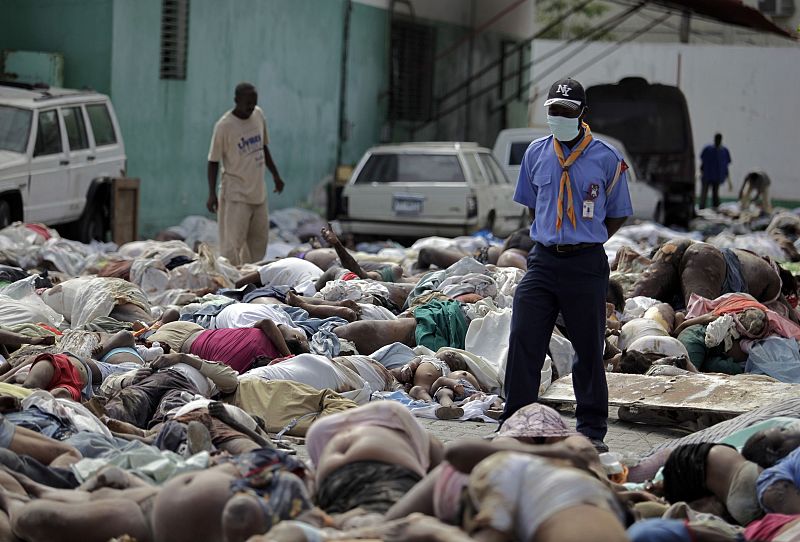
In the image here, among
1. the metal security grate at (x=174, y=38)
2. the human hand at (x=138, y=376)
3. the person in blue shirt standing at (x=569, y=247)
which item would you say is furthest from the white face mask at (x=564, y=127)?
the metal security grate at (x=174, y=38)

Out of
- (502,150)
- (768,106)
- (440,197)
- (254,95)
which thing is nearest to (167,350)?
(254,95)

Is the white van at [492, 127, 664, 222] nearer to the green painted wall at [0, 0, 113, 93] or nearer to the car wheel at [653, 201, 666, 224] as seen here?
the car wheel at [653, 201, 666, 224]

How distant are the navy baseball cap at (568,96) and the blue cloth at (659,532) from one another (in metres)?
2.94

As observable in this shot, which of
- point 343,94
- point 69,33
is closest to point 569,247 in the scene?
point 69,33

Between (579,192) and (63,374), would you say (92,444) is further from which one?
(579,192)

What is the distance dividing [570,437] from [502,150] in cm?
1655

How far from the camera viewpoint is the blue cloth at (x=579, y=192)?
6.73 meters

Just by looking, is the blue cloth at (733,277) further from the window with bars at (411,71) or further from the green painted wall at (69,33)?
the window with bars at (411,71)

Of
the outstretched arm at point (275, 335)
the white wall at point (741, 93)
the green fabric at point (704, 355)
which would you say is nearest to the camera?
the outstretched arm at point (275, 335)

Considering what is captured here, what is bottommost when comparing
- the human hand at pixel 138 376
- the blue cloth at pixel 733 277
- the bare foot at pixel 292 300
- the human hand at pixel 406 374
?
the human hand at pixel 406 374

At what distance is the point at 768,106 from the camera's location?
3362cm

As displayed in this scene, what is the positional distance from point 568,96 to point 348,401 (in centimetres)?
212

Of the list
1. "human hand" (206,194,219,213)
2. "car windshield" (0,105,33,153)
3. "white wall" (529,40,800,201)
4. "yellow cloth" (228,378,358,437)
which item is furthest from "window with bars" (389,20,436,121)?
"yellow cloth" (228,378,358,437)

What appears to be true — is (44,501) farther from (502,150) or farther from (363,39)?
(363,39)
